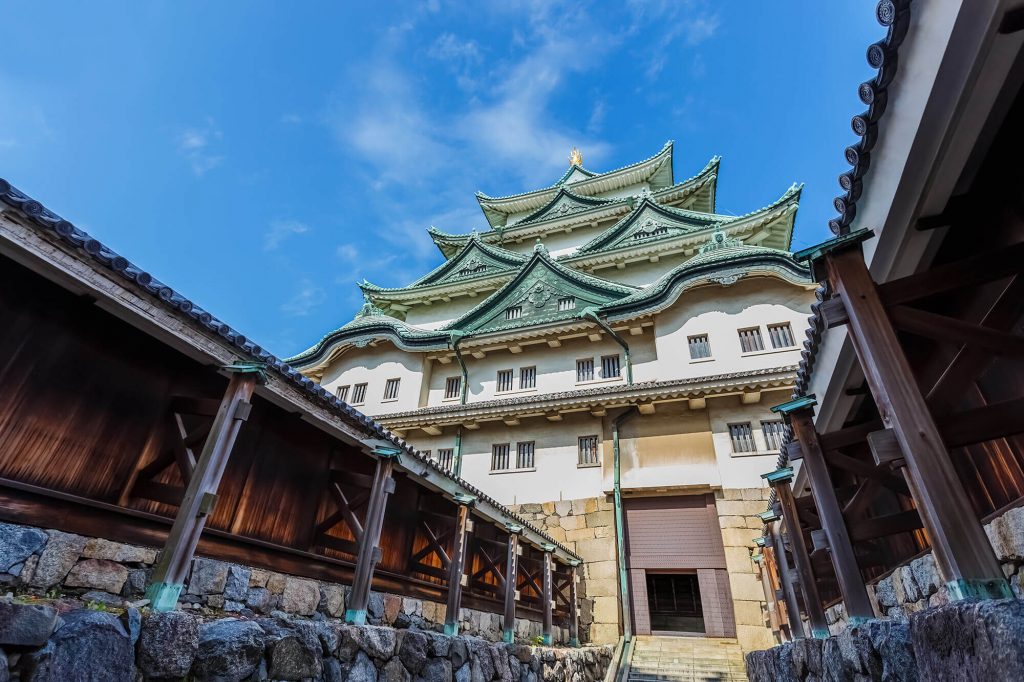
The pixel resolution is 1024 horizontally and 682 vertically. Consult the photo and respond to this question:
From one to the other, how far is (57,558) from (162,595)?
135 cm

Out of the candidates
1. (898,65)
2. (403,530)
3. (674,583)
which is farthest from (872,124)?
(674,583)

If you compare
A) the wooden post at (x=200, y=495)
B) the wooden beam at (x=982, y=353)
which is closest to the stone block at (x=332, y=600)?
the wooden post at (x=200, y=495)

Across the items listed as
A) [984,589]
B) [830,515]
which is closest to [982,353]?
[984,589]

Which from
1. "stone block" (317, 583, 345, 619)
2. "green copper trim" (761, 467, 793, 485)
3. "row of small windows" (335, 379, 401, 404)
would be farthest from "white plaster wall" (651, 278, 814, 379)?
"stone block" (317, 583, 345, 619)

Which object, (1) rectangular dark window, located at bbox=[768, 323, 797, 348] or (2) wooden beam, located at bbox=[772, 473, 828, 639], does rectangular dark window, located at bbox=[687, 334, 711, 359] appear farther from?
(2) wooden beam, located at bbox=[772, 473, 828, 639]

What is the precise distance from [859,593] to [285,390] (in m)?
6.51

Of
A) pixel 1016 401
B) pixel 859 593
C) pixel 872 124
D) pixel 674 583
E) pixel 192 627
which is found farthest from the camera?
pixel 674 583

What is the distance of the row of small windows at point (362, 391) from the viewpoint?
21.3 meters

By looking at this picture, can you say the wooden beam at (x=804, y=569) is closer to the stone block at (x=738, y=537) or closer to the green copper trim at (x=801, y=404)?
the green copper trim at (x=801, y=404)

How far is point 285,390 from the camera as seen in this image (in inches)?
236

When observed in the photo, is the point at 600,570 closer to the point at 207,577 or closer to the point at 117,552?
the point at 207,577

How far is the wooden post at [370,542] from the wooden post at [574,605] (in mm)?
8727

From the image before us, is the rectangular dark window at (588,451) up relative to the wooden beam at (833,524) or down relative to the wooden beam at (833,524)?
up

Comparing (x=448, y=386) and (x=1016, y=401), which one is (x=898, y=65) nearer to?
(x=1016, y=401)
